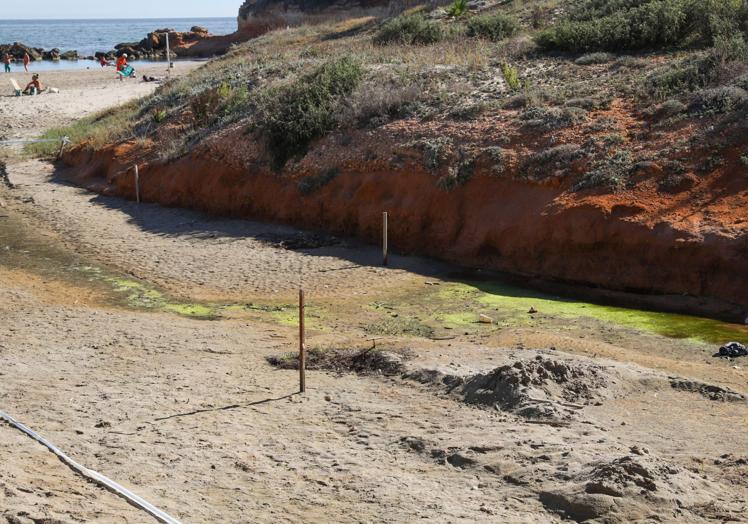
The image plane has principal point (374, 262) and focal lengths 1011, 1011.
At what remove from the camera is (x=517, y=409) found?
9.95 m

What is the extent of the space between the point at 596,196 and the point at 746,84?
13.6 ft

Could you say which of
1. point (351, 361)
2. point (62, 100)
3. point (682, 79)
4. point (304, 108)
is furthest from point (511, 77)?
point (62, 100)

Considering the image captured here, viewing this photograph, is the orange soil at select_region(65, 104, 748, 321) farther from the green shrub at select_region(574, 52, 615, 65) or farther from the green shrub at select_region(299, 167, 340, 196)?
the green shrub at select_region(574, 52, 615, 65)

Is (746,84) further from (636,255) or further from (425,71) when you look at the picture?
(425,71)

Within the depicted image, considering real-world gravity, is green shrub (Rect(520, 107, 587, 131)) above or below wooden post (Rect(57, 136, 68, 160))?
Result: above

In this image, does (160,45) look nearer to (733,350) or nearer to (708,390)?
(733,350)

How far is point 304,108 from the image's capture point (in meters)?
22.9

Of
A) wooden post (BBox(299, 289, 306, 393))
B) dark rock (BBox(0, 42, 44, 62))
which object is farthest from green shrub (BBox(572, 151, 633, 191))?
dark rock (BBox(0, 42, 44, 62))

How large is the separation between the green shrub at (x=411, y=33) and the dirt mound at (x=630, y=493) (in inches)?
903

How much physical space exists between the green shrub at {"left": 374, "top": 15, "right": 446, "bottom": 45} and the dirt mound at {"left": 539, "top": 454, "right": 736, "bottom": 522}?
22942 mm

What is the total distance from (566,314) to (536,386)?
4.86 meters

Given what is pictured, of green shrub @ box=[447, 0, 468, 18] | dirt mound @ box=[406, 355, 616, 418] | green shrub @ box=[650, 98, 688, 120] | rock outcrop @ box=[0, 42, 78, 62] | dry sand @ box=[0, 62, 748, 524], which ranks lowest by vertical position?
dry sand @ box=[0, 62, 748, 524]

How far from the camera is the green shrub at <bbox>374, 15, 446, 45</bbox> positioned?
3011 cm

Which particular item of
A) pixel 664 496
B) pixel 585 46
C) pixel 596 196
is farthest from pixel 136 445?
pixel 585 46
